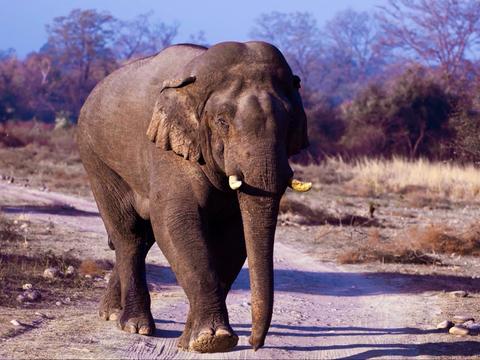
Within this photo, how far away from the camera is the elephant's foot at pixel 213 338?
7.60m

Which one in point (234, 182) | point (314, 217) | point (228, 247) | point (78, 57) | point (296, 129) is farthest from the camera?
point (78, 57)

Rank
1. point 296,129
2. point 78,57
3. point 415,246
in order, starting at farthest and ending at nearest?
point 78,57
point 415,246
point 296,129

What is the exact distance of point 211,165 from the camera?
7.82 meters

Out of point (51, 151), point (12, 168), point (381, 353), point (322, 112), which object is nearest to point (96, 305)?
point (381, 353)

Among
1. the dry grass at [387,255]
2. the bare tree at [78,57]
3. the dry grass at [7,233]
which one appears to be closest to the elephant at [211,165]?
the dry grass at [7,233]

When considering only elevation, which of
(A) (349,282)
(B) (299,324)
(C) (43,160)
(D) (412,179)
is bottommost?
(C) (43,160)

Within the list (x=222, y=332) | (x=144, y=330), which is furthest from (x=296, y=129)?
(x=144, y=330)

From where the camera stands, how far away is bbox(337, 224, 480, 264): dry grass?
14.7m

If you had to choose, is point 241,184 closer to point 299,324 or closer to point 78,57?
point 299,324

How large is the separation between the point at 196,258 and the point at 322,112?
119ft

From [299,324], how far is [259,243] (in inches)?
95.3

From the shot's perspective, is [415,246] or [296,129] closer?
[296,129]

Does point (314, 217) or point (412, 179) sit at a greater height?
point (314, 217)

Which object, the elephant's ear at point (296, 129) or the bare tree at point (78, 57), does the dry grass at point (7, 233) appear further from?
the bare tree at point (78, 57)
